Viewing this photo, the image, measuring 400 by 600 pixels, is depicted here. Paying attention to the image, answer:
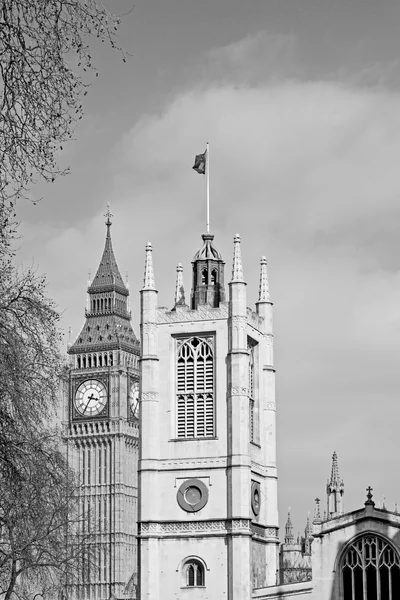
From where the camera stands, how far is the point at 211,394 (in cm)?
6894

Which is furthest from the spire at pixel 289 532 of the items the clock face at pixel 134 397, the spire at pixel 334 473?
the clock face at pixel 134 397

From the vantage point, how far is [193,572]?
67062 mm

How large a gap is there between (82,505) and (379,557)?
63.4 m

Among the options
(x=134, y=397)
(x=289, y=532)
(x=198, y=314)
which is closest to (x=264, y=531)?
(x=198, y=314)

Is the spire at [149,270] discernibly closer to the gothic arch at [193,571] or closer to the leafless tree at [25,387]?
the gothic arch at [193,571]

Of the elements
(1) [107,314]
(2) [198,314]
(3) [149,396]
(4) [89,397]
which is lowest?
(3) [149,396]

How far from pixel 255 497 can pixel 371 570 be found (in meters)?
9.93

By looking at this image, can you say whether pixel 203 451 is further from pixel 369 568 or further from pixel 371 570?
pixel 371 570

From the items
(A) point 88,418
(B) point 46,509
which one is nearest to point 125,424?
(A) point 88,418

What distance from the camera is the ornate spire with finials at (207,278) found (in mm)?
71125

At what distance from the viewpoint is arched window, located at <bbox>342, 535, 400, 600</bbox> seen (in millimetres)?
60562

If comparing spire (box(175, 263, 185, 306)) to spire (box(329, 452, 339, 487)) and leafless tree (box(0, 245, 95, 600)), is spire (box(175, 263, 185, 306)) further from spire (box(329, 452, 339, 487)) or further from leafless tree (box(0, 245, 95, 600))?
leafless tree (box(0, 245, 95, 600))

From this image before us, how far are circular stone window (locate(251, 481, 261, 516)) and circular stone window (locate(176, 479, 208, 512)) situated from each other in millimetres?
3012

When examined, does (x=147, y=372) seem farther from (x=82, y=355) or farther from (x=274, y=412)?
(x=82, y=355)
